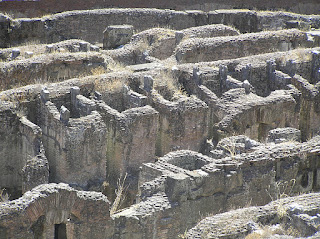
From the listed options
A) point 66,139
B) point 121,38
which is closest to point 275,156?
point 66,139

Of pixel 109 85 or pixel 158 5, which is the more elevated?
pixel 158 5

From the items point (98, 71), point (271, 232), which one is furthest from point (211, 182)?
point (98, 71)

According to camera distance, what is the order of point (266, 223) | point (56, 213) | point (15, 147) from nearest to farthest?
point (266, 223)
point (56, 213)
point (15, 147)

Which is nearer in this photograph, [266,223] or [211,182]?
[266,223]

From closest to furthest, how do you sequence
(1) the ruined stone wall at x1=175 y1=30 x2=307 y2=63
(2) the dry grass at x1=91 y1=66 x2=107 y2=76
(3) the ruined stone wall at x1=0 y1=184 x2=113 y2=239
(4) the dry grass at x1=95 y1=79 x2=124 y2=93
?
1. (3) the ruined stone wall at x1=0 y1=184 x2=113 y2=239
2. (4) the dry grass at x1=95 y1=79 x2=124 y2=93
3. (2) the dry grass at x1=91 y1=66 x2=107 y2=76
4. (1) the ruined stone wall at x1=175 y1=30 x2=307 y2=63

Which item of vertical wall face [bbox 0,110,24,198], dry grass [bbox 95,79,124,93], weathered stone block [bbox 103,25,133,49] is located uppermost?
weathered stone block [bbox 103,25,133,49]

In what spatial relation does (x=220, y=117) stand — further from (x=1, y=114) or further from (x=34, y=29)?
(x=34, y=29)

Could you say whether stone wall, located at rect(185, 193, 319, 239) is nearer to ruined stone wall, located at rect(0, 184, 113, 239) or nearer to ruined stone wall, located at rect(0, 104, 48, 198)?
ruined stone wall, located at rect(0, 184, 113, 239)

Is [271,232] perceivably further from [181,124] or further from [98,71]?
[98,71]

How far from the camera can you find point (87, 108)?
1368 inches

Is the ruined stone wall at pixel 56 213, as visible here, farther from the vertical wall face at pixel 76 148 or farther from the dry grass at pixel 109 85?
the dry grass at pixel 109 85

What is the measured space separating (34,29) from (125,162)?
1433 cm

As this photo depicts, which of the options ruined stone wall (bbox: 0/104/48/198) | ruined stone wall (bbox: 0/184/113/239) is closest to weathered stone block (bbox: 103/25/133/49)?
ruined stone wall (bbox: 0/104/48/198)

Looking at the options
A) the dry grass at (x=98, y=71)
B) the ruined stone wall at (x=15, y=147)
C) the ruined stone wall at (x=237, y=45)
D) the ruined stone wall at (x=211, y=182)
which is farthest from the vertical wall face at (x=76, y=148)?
the ruined stone wall at (x=237, y=45)
